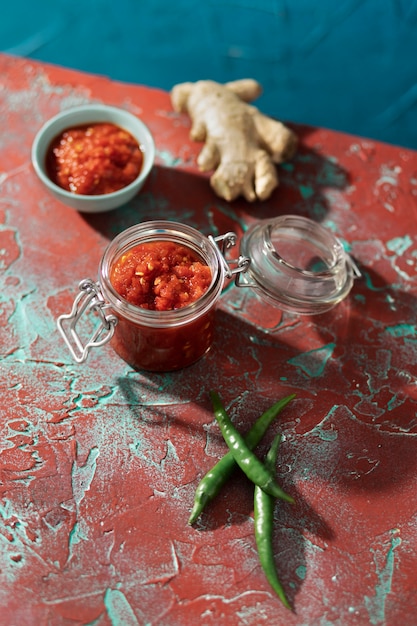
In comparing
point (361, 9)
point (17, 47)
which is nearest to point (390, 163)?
point (361, 9)

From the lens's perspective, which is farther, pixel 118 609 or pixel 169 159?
pixel 169 159

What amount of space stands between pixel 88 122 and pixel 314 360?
38.6 inches

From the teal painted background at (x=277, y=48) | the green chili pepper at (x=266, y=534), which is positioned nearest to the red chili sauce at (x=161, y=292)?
the green chili pepper at (x=266, y=534)

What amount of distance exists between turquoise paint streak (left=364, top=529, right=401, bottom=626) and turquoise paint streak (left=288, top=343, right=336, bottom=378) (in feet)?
1.53

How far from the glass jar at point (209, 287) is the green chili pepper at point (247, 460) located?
0.20 metres

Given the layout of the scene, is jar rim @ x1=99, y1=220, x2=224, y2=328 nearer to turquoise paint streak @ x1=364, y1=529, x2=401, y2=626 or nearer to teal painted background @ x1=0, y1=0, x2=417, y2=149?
turquoise paint streak @ x1=364, y1=529, x2=401, y2=626

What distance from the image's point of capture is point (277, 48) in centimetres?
314

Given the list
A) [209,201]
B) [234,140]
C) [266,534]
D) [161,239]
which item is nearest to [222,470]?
[266,534]

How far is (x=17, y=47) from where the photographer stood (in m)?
3.15

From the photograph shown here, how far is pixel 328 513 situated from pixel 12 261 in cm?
109

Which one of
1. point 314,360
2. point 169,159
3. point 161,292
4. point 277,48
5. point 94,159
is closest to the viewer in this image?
point 161,292

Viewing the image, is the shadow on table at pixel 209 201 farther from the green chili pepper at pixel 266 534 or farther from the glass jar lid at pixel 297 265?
the green chili pepper at pixel 266 534

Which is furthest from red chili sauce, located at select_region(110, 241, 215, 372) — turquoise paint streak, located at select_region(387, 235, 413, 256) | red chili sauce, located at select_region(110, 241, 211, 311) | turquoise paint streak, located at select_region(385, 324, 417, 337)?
turquoise paint streak, located at select_region(387, 235, 413, 256)

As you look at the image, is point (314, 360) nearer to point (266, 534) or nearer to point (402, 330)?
point (402, 330)
